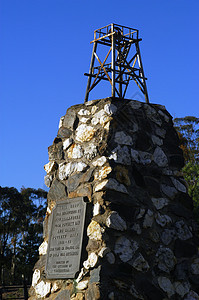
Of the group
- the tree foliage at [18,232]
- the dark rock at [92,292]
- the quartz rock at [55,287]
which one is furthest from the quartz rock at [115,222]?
the tree foliage at [18,232]

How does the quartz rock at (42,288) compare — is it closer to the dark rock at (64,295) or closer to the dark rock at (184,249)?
the dark rock at (64,295)

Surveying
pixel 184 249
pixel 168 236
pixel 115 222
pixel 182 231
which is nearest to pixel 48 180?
pixel 115 222

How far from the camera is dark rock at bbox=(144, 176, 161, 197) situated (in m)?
6.38

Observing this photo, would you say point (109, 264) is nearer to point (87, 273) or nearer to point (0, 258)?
point (87, 273)

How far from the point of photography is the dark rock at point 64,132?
692 cm

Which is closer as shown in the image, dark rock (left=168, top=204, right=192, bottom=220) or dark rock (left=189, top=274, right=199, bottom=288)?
dark rock (left=189, top=274, right=199, bottom=288)

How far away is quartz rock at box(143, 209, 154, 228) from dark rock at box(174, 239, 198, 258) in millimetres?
463

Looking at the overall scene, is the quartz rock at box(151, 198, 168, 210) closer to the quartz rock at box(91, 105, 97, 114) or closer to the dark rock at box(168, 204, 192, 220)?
the dark rock at box(168, 204, 192, 220)

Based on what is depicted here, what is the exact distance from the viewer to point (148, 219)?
20.1 feet

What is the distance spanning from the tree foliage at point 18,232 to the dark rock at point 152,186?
22.1 metres

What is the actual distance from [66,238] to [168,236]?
130 centimetres

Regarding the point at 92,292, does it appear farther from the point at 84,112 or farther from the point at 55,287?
the point at 84,112

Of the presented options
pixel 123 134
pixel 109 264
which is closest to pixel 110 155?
pixel 123 134

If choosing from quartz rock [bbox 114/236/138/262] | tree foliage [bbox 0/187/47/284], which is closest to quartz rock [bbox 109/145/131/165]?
quartz rock [bbox 114/236/138/262]
